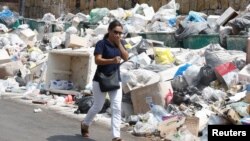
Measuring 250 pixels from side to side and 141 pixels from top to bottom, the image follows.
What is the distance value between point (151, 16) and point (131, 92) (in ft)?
26.7

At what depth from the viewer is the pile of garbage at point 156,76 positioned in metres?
7.46

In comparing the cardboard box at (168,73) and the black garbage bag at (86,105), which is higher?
the cardboard box at (168,73)

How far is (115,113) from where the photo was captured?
21.4 ft

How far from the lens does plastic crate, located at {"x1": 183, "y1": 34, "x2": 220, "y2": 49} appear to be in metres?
11.9

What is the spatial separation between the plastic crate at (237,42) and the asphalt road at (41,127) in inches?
175

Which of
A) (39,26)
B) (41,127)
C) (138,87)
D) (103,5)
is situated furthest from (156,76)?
(103,5)

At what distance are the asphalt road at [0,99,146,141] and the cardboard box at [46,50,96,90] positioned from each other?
68.5 inches

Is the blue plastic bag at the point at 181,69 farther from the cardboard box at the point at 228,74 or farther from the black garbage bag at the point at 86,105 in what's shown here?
the black garbage bag at the point at 86,105

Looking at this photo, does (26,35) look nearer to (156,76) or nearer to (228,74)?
(156,76)

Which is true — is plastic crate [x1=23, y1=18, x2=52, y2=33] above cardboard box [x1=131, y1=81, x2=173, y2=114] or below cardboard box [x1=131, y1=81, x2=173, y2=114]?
above

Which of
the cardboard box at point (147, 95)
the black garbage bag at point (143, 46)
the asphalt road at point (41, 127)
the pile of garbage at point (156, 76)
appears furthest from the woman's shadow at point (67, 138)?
the black garbage bag at point (143, 46)

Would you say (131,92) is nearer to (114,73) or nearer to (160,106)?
(160,106)

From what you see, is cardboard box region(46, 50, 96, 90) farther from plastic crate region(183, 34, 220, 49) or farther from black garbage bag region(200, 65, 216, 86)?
plastic crate region(183, 34, 220, 49)

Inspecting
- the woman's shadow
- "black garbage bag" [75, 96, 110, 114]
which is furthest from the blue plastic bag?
the woman's shadow
